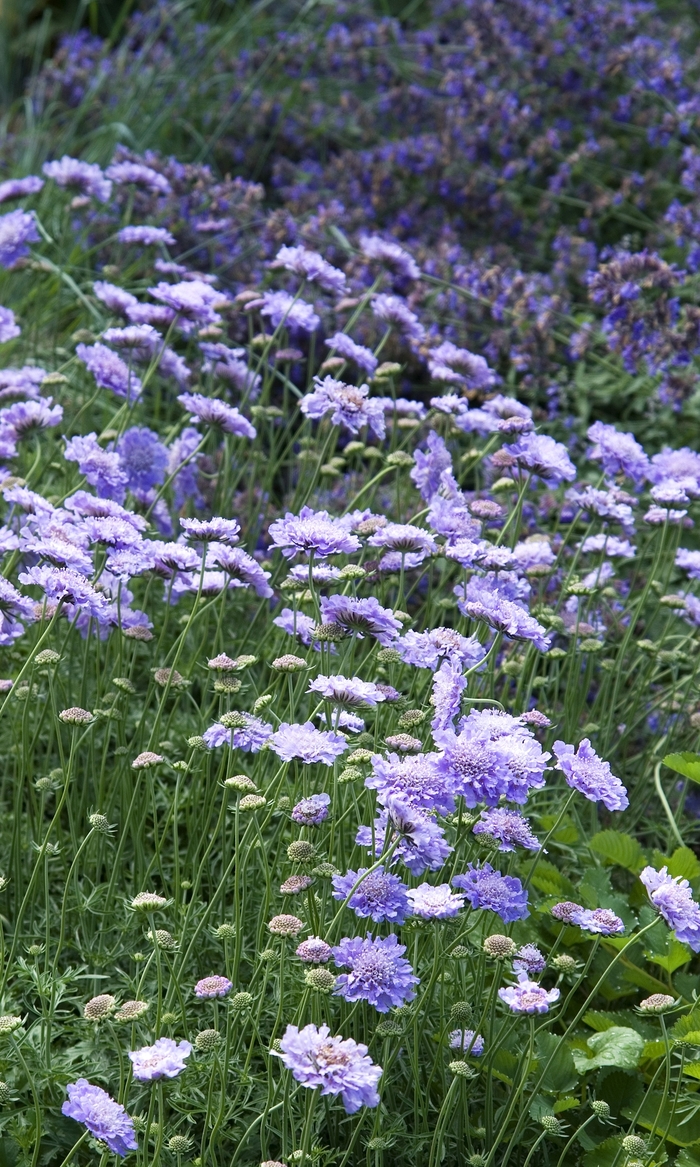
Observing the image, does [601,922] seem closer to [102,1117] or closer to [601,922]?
[601,922]

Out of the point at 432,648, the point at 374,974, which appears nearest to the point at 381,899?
the point at 374,974

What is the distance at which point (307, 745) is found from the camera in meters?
1.91

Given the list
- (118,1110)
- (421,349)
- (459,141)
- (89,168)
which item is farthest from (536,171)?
(118,1110)

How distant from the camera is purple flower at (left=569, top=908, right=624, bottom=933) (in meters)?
1.90

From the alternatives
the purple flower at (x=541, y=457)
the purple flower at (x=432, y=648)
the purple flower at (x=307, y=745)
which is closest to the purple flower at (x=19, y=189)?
the purple flower at (x=541, y=457)

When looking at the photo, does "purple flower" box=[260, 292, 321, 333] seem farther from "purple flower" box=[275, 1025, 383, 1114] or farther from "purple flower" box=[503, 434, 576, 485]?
"purple flower" box=[275, 1025, 383, 1114]

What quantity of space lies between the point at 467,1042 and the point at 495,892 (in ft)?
0.87

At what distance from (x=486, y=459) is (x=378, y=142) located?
8.30 ft

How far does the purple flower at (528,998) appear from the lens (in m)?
1.75

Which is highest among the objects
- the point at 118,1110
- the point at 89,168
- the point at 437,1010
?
the point at 89,168

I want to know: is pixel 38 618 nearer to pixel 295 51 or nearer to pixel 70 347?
pixel 70 347

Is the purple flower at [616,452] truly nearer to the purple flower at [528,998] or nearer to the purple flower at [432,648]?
the purple flower at [432,648]

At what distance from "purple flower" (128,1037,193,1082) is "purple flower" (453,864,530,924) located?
0.47m

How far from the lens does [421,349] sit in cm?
374
